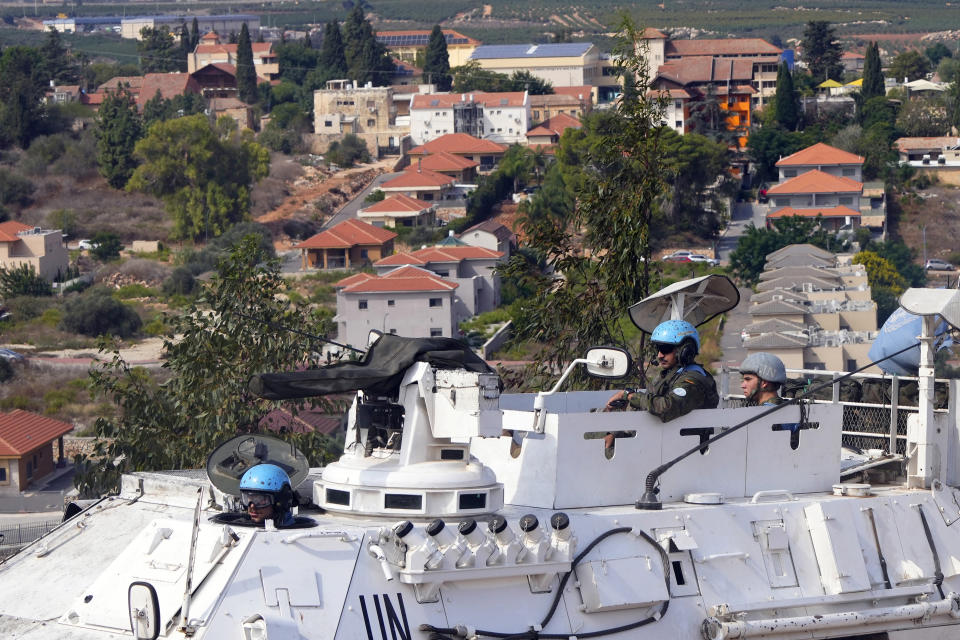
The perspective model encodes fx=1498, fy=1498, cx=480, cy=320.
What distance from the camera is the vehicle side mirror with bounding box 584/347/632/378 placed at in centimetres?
1126

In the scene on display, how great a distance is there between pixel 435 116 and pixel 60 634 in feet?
414

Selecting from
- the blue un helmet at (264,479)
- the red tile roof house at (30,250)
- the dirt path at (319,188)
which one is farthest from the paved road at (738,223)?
the blue un helmet at (264,479)

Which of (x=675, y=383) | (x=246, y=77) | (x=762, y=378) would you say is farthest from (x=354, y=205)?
(x=675, y=383)

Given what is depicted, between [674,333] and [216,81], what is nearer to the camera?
[674,333]

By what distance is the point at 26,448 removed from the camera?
46781 mm

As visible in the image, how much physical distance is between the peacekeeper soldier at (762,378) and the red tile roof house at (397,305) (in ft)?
183

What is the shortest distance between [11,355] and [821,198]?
56129mm

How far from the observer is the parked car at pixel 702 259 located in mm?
85625

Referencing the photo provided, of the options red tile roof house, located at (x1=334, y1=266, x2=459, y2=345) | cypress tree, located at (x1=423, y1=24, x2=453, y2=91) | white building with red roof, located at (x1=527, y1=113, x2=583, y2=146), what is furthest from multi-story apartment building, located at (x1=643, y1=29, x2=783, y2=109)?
red tile roof house, located at (x1=334, y1=266, x2=459, y2=345)

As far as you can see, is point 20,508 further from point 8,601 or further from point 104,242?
point 104,242

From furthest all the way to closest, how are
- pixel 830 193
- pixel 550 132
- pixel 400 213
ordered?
Answer: pixel 550 132 < pixel 400 213 < pixel 830 193

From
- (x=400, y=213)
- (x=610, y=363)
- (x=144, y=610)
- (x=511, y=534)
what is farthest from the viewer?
(x=400, y=213)

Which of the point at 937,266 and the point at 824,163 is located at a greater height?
the point at 824,163

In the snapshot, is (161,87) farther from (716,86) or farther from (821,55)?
(821,55)
